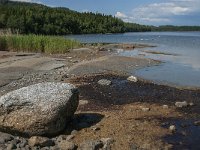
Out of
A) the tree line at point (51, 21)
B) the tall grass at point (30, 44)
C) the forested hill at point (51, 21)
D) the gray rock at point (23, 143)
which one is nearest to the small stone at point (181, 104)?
the gray rock at point (23, 143)

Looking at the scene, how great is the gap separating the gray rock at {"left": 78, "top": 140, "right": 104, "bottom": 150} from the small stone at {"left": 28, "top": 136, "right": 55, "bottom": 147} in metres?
0.78

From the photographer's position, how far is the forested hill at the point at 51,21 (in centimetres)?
10619

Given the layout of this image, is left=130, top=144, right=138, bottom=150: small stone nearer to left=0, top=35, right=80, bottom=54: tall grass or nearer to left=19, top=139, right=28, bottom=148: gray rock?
left=19, top=139, right=28, bottom=148: gray rock

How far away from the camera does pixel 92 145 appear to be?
397 inches

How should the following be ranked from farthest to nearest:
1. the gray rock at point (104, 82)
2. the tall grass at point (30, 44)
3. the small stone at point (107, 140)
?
the tall grass at point (30, 44) → the gray rock at point (104, 82) → the small stone at point (107, 140)

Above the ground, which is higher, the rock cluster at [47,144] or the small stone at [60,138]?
the rock cluster at [47,144]

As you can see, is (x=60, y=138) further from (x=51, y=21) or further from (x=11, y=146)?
(x=51, y=21)

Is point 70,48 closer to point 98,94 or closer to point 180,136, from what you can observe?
point 98,94

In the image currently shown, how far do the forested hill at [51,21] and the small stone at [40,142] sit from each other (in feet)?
272

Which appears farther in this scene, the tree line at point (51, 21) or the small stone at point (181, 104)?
the tree line at point (51, 21)

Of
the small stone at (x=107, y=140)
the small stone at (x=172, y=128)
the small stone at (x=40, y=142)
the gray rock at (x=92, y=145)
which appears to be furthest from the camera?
the small stone at (x=172, y=128)

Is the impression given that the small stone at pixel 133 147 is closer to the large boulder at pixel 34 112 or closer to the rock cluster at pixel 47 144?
the rock cluster at pixel 47 144

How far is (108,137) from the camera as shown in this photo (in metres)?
10.9

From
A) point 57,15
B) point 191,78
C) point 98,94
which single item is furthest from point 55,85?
point 57,15
